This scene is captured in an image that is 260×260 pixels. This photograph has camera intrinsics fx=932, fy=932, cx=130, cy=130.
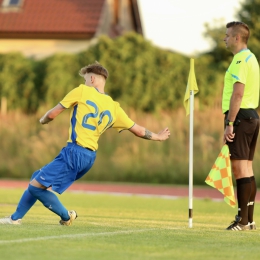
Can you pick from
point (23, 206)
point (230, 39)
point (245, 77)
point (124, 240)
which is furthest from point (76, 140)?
point (230, 39)

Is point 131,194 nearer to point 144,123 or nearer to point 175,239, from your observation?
point 144,123

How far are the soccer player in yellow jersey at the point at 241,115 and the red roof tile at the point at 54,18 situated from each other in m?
31.1

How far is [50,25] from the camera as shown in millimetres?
42188

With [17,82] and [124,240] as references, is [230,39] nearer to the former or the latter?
[124,240]

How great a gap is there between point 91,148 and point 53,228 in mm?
987

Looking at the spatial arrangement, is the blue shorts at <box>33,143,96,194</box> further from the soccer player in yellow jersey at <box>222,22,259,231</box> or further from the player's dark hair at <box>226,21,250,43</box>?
the player's dark hair at <box>226,21,250,43</box>

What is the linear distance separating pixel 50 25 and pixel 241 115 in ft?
106

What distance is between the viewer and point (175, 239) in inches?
346

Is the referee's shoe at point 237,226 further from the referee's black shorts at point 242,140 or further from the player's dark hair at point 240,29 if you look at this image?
the player's dark hair at point 240,29

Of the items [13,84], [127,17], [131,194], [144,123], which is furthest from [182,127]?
[127,17]

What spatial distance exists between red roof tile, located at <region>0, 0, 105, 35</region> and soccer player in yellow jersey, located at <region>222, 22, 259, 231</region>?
31082mm

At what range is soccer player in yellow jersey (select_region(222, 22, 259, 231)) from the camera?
34.2 ft

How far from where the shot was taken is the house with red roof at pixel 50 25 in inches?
1655

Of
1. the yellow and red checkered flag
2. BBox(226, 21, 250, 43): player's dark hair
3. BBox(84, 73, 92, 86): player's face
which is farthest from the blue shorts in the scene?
BBox(226, 21, 250, 43): player's dark hair
